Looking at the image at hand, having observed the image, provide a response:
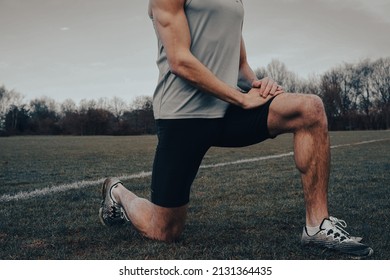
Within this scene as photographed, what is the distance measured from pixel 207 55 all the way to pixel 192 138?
1.32ft

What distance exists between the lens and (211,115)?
80.6 inches

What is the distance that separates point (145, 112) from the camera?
1133 centimetres

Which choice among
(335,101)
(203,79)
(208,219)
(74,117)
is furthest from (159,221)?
(74,117)

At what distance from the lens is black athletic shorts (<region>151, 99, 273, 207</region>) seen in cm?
202

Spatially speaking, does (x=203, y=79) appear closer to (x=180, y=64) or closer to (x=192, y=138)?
(x=180, y=64)

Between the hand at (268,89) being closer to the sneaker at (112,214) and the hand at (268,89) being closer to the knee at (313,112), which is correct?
the knee at (313,112)

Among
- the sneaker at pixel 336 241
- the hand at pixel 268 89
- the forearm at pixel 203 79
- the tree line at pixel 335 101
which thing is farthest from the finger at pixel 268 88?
the tree line at pixel 335 101

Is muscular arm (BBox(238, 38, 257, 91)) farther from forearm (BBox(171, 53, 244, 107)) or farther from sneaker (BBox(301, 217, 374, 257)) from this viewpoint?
sneaker (BBox(301, 217, 374, 257))

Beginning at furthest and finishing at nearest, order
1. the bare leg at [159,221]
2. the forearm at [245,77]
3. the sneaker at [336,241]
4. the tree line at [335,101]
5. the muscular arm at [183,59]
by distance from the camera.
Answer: the tree line at [335,101] < the forearm at [245,77] < the bare leg at [159,221] < the muscular arm at [183,59] < the sneaker at [336,241]

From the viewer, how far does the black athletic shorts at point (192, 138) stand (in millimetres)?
2017

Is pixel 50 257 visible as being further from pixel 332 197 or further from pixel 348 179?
pixel 348 179

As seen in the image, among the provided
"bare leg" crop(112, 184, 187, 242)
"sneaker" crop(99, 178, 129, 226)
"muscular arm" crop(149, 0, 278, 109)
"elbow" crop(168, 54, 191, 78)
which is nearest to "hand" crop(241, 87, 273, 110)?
"muscular arm" crop(149, 0, 278, 109)

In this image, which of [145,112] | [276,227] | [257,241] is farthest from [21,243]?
[145,112]

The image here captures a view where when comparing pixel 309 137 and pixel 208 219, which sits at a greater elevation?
pixel 309 137
